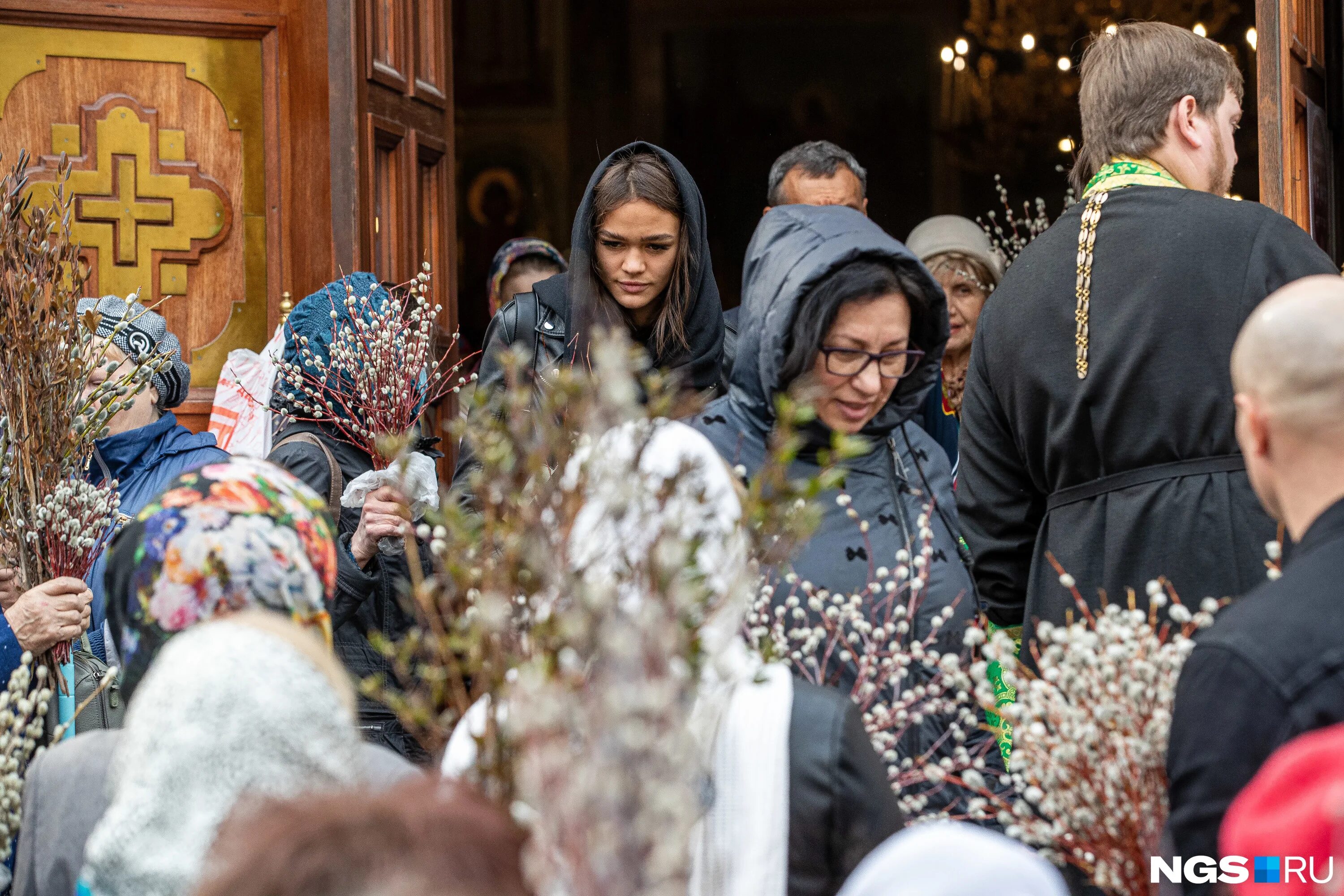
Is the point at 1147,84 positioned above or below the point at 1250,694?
above

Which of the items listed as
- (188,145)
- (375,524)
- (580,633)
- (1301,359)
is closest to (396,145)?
(188,145)

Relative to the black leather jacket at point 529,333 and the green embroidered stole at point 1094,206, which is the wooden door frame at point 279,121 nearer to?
the black leather jacket at point 529,333

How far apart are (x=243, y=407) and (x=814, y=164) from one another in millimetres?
2039

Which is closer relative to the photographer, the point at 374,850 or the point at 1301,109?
the point at 374,850

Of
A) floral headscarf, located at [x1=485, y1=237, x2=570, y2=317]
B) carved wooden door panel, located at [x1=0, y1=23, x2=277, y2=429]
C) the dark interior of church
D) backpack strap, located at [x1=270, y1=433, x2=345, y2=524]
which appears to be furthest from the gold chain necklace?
the dark interior of church

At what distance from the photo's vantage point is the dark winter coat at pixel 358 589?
3.49 metres

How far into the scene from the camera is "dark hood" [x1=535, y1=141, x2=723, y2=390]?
11.7 feet

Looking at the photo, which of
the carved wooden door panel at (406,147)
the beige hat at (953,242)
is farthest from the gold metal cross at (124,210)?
the beige hat at (953,242)

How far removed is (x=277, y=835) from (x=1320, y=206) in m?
4.92

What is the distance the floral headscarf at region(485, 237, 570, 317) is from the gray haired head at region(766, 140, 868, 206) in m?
1.15

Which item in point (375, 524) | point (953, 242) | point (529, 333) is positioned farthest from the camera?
point (953, 242)

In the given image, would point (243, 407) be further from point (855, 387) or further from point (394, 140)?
point (855, 387)

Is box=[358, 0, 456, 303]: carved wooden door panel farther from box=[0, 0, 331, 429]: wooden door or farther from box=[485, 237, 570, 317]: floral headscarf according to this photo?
box=[485, 237, 570, 317]: floral headscarf

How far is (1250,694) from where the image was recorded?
164 centimetres
